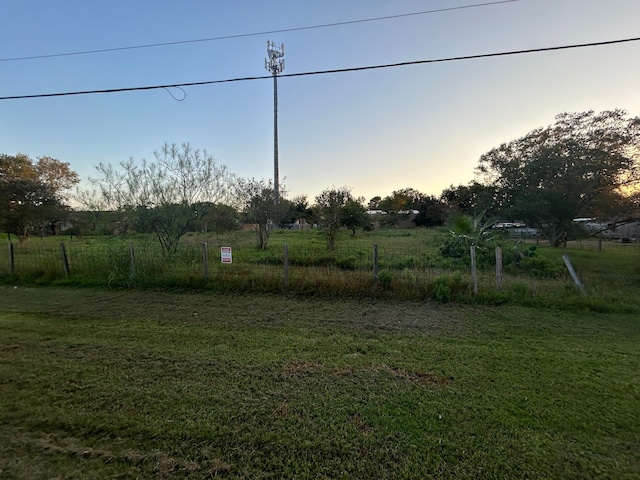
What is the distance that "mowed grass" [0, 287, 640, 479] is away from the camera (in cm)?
198

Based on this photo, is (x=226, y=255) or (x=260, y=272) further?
(x=260, y=272)

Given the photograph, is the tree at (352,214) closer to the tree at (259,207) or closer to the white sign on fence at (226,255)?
the tree at (259,207)

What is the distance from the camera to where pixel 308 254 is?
408 inches

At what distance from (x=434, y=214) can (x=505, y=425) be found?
41173 mm

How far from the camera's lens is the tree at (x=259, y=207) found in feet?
45.5

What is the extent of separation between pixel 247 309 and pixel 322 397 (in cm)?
316

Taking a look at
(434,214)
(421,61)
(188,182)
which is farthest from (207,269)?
(434,214)

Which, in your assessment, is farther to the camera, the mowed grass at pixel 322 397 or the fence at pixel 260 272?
the fence at pixel 260 272

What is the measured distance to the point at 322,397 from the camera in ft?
8.90

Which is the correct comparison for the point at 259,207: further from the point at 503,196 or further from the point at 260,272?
the point at 503,196

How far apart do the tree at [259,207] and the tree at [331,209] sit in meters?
2.30

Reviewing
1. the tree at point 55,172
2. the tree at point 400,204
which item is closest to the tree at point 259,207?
the tree at point 400,204

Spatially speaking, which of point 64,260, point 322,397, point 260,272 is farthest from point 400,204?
point 322,397

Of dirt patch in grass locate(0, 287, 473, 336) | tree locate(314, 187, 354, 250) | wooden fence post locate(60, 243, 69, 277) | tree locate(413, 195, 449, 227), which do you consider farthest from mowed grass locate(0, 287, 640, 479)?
tree locate(413, 195, 449, 227)
